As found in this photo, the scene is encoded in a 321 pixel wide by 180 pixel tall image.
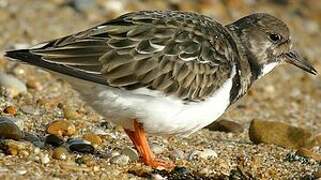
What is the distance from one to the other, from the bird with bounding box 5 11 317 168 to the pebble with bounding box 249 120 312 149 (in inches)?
29.2

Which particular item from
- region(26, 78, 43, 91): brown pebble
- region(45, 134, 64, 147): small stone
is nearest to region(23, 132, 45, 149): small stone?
region(45, 134, 64, 147): small stone

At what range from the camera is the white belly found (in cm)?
419

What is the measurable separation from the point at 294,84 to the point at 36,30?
8.49 feet

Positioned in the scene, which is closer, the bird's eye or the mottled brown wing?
the mottled brown wing

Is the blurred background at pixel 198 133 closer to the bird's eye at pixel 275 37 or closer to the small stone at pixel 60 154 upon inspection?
the small stone at pixel 60 154

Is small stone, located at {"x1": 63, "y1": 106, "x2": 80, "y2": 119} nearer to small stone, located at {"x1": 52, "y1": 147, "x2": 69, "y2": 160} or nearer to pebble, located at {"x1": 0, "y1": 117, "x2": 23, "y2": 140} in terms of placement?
pebble, located at {"x1": 0, "y1": 117, "x2": 23, "y2": 140}

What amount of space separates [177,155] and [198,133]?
2.37 feet

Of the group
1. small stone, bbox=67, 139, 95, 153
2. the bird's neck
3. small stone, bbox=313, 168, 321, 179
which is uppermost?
the bird's neck

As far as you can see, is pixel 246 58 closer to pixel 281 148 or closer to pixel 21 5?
pixel 281 148

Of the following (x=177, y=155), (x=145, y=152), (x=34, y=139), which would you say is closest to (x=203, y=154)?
(x=177, y=155)

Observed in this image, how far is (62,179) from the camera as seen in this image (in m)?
4.04

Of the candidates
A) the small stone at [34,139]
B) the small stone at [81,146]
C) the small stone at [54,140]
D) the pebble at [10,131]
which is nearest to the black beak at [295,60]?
the small stone at [81,146]

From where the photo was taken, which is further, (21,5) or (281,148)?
(21,5)

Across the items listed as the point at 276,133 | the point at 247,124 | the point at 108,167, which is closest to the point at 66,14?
the point at 247,124
